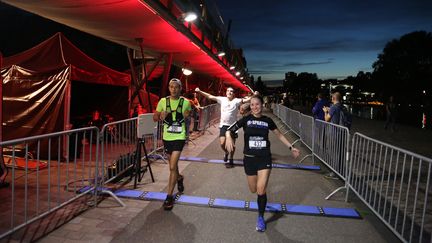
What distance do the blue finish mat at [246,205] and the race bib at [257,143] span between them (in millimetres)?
1225

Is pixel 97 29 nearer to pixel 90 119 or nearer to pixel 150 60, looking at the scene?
pixel 90 119

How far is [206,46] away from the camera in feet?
37.3

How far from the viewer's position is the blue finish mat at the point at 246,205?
529 cm

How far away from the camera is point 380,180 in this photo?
289 inches

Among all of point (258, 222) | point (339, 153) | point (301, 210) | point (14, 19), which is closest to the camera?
point (258, 222)

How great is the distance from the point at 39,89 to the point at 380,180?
8329 mm

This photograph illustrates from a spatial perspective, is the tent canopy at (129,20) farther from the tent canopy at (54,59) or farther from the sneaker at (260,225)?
the sneaker at (260,225)

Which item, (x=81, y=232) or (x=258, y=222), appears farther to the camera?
(x=258, y=222)

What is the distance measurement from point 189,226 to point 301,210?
185 centimetres

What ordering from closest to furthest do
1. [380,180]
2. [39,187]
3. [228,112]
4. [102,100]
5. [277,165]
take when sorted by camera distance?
[39,187]
[380,180]
[228,112]
[277,165]
[102,100]

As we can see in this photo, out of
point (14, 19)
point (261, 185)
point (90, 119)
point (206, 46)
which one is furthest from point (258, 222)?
point (14, 19)

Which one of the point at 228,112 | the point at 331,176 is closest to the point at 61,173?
the point at 228,112

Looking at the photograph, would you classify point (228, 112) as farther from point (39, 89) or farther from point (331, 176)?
point (39, 89)

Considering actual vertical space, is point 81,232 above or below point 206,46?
below
